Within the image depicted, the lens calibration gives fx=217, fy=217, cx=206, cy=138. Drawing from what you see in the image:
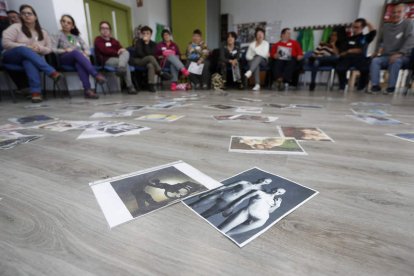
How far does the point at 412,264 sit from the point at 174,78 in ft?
12.9

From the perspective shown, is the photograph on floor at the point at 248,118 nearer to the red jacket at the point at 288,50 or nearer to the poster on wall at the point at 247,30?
the red jacket at the point at 288,50

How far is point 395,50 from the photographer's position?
3.14 meters

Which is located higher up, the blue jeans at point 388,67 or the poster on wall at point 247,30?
the poster on wall at point 247,30

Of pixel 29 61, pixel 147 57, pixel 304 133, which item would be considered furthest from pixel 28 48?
pixel 304 133

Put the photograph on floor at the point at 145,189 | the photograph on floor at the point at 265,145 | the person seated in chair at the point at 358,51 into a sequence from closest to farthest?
the photograph on floor at the point at 145,189, the photograph on floor at the point at 265,145, the person seated in chair at the point at 358,51

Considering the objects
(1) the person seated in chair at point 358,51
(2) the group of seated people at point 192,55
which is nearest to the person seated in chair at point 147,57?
(2) the group of seated people at point 192,55

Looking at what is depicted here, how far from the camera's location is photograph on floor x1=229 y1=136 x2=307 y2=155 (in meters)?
0.81

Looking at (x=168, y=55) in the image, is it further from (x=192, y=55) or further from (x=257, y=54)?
(x=257, y=54)

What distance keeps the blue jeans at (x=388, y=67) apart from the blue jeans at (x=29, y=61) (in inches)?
169

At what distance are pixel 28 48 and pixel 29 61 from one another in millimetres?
126

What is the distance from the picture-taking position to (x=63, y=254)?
36 cm

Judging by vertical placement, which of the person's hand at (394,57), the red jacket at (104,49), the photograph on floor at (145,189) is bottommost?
the photograph on floor at (145,189)

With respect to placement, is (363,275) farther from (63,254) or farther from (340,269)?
(63,254)

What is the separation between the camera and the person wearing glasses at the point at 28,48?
7.22 feet
